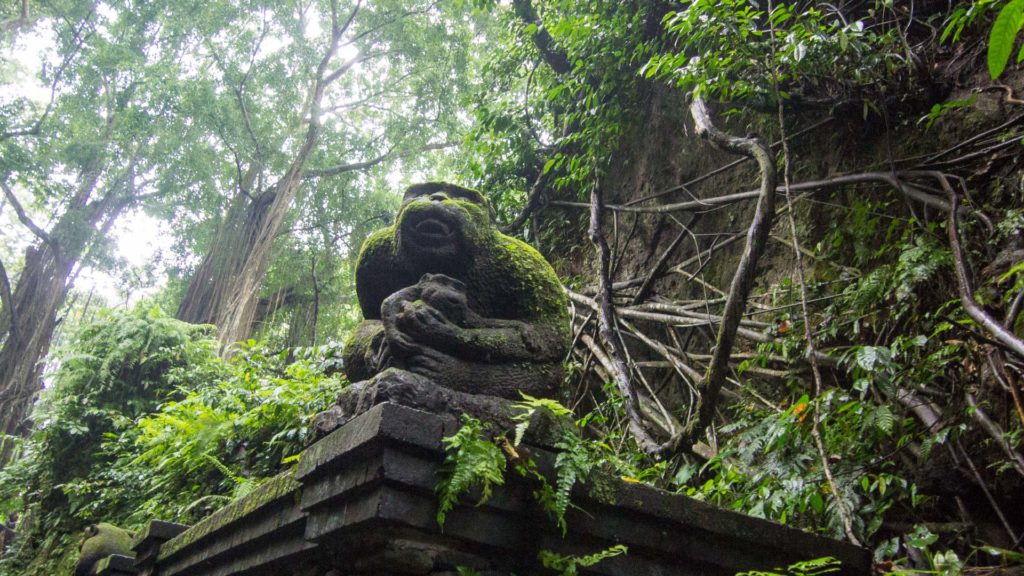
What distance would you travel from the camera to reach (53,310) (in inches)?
526

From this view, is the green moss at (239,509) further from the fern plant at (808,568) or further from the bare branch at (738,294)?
the bare branch at (738,294)

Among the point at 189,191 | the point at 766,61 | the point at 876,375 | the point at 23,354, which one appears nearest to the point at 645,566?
the point at 876,375

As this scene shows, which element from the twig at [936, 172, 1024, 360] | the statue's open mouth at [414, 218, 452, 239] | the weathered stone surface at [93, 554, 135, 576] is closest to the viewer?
the twig at [936, 172, 1024, 360]

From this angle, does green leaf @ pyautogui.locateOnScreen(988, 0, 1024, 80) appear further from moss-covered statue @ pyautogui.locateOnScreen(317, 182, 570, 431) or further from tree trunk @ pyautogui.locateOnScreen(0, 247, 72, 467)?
tree trunk @ pyautogui.locateOnScreen(0, 247, 72, 467)

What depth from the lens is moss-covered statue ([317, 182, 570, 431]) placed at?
8.03 feet

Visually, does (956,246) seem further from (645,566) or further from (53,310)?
(53,310)

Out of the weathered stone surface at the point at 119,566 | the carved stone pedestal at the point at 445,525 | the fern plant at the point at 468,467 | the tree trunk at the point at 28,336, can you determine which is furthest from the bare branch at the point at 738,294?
the tree trunk at the point at 28,336

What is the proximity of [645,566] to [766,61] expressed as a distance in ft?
10.5

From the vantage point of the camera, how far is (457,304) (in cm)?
262

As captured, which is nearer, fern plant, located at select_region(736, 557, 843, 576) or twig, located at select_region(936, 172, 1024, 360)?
fern plant, located at select_region(736, 557, 843, 576)

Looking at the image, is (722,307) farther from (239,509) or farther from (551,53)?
(551,53)

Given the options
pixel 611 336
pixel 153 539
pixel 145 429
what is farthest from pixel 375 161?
pixel 153 539

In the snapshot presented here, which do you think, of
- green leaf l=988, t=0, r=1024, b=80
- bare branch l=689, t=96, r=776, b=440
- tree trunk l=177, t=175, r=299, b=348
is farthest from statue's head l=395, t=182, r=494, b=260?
tree trunk l=177, t=175, r=299, b=348

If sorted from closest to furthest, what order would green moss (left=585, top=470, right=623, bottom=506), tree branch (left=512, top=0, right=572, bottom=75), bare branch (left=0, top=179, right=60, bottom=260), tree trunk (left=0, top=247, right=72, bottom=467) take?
green moss (left=585, top=470, right=623, bottom=506), tree branch (left=512, top=0, right=572, bottom=75), tree trunk (left=0, top=247, right=72, bottom=467), bare branch (left=0, top=179, right=60, bottom=260)
